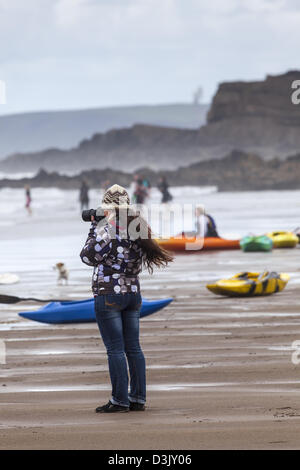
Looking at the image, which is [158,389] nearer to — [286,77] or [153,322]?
[153,322]

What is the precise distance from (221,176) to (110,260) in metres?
135

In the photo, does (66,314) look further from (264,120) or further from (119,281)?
(264,120)

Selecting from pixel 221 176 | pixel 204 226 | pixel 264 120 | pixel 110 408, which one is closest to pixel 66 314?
pixel 110 408

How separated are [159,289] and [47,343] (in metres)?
4.65

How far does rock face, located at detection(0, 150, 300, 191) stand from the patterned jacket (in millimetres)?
111744

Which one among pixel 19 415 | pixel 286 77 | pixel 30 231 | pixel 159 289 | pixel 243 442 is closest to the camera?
pixel 243 442

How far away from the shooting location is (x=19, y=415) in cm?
605

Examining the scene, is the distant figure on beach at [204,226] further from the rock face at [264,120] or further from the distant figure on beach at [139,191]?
the rock face at [264,120]

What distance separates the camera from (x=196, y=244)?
795 inches

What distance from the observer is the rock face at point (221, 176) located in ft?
419

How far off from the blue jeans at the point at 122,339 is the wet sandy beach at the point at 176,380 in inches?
6.3

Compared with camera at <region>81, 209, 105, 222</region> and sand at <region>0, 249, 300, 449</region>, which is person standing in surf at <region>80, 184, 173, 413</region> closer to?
camera at <region>81, 209, 105, 222</region>

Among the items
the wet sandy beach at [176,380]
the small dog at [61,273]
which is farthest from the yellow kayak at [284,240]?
the wet sandy beach at [176,380]
